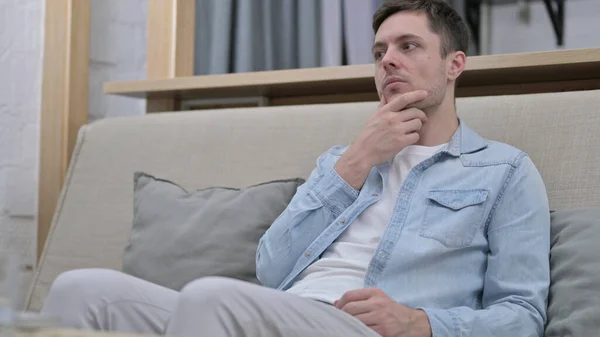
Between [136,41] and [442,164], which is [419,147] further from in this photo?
[136,41]

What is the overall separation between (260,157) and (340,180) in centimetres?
53

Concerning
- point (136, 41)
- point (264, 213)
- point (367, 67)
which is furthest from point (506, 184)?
point (136, 41)

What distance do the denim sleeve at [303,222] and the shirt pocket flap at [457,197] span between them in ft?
0.53

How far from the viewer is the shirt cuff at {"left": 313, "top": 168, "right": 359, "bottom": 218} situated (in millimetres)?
1670

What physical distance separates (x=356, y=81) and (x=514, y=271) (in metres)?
0.98

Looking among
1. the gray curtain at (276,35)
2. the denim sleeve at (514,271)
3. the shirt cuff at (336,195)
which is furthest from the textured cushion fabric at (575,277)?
the gray curtain at (276,35)

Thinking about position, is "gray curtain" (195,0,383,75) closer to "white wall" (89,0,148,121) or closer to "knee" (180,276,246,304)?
"white wall" (89,0,148,121)

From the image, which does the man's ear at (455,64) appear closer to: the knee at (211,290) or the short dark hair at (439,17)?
the short dark hair at (439,17)

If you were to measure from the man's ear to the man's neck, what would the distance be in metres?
0.07

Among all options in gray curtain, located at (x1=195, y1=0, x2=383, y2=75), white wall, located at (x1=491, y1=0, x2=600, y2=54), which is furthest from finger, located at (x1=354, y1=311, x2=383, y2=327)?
white wall, located at (x1=491, y1=0, x2=600, y2=54)

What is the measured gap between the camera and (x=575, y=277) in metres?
1.50

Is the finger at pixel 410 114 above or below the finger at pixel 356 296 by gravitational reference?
above

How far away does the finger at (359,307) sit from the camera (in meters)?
1.36

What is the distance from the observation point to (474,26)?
3986mm
